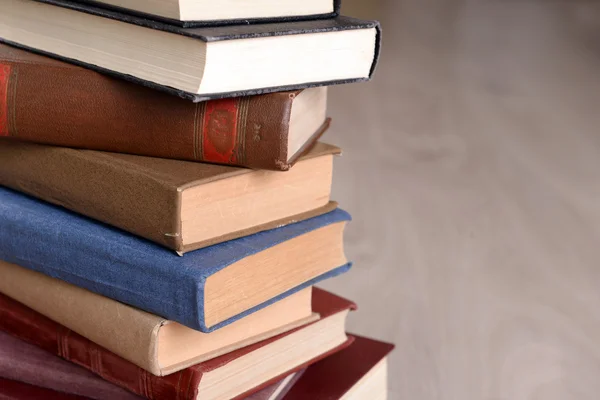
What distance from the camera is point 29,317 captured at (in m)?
0.94

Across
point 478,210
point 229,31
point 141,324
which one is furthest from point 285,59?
point 478,210

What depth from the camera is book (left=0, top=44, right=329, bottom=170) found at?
0.82 metres

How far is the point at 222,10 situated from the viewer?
804mm

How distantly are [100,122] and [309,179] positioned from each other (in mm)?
213

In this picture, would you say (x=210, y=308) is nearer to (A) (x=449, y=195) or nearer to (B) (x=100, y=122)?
(B) (x=100, y=122)

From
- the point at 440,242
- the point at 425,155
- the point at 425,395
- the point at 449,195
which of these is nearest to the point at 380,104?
the point at 425,155

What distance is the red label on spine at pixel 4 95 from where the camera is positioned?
88 centimetres

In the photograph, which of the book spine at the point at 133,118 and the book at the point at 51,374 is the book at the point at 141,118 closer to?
the book spine at the point at 133,118

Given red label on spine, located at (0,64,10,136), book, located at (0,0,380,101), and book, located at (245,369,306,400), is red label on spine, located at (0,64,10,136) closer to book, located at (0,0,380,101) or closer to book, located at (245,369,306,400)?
book, located at (0,0,380,101)

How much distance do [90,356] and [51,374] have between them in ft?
0.16

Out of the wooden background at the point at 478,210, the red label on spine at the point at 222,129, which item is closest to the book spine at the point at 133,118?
the red label on spine at the point at 222,129

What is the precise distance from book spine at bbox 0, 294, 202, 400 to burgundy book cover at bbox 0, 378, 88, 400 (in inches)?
1.3

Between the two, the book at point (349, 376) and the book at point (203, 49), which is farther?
the book at point (349, 376)

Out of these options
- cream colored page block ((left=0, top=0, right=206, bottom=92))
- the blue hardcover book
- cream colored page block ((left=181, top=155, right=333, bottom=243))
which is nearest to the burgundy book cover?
the blue hardcover book
